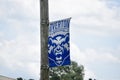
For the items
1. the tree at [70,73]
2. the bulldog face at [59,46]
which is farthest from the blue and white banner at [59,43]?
the tree at [70,73]

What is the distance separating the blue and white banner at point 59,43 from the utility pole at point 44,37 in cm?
11

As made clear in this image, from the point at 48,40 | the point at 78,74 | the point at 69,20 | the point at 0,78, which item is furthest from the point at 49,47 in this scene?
the point at 78,74

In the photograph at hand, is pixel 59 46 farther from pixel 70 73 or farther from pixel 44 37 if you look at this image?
pixel 70 73

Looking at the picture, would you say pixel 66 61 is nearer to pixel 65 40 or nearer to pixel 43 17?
pixel 65 40

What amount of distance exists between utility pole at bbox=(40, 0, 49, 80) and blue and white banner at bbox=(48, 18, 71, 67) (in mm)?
110

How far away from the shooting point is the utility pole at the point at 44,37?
33.9 ft

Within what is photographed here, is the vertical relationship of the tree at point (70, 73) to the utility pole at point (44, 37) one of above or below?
above

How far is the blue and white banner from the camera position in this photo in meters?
10.2

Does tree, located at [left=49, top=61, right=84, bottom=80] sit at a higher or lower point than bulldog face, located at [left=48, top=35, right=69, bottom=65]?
higher

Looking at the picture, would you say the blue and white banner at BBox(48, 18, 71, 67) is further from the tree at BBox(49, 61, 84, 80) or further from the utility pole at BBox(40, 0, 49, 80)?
the tree at BBox(49, 61, 84, 80)

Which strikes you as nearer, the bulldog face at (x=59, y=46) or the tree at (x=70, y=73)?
the bulldog face at (x=59, y=46)

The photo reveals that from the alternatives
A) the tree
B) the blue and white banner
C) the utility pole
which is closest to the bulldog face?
the blue and white banner

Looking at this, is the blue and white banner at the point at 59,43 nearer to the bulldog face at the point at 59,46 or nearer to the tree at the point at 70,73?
the bulldog face at the point at 59,46

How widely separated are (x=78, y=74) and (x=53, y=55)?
3957 inches
